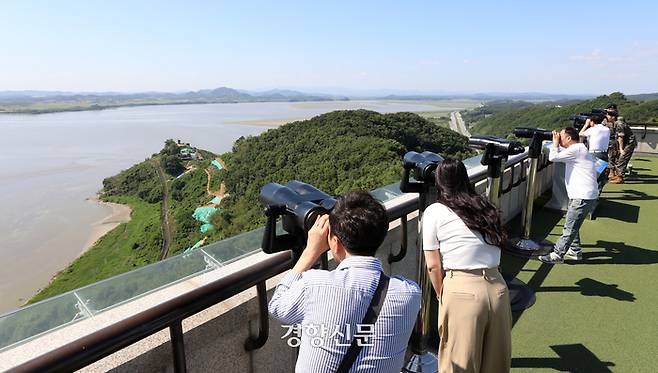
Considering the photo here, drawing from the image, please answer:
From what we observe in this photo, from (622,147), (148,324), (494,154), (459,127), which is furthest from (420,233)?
(459,127)

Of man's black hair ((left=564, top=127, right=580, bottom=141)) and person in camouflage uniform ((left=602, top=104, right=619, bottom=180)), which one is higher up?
man's black hair ((left=564, top=127, right=580, bottom=141))

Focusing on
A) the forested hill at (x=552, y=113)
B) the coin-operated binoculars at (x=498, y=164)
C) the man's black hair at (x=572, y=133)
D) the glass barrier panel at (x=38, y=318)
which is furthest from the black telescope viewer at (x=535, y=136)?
the forested hill at (x=552, y=113)

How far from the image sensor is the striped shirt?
104cm

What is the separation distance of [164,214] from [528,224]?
53.1m

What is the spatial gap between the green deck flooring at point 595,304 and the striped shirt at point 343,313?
1.65 m

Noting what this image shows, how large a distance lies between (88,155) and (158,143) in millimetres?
15051

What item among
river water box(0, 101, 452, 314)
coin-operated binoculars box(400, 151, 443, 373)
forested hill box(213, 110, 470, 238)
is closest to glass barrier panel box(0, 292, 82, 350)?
coin-operated binoculars box(400, 151, 443, 373)

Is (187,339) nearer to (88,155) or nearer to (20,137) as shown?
(88,155)

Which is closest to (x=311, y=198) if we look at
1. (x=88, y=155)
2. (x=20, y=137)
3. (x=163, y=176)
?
(x=163, y=176)

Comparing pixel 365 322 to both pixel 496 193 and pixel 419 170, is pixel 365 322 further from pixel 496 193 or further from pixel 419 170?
pixel 496 193

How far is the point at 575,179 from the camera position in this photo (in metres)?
3.57

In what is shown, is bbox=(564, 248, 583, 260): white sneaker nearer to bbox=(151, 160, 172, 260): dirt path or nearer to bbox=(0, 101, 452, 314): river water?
bbox=(0, 101, 452, 314): river water

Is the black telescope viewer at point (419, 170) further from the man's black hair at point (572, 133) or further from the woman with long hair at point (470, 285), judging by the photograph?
the man's black hair at point (572, 133)

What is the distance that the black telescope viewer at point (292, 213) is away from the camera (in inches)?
46.9
